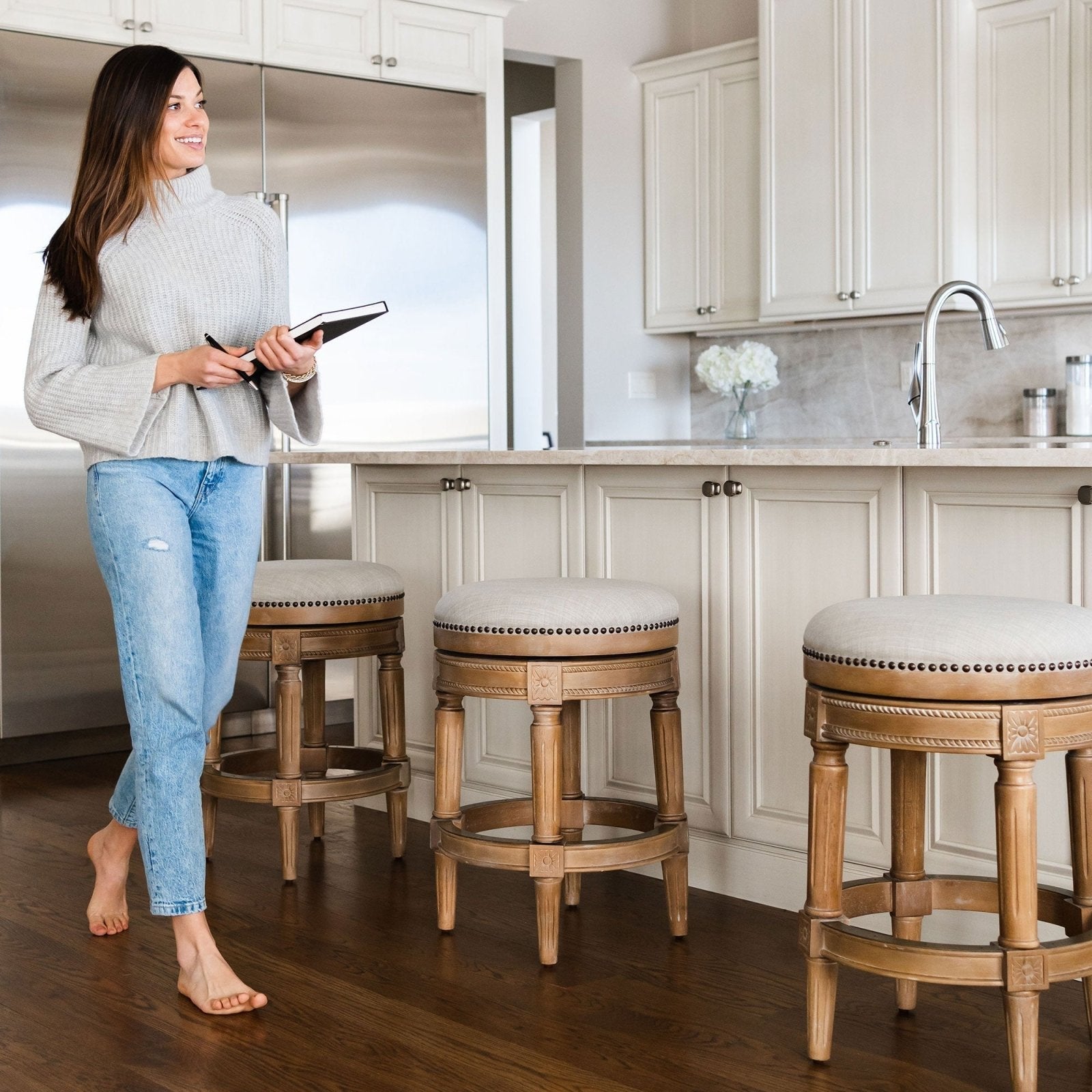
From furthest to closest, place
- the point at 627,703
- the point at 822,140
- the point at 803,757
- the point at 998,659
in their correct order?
1. the point at 822,140
2. the point at 627,703
3. the point at 803,757
4. the point at 998,659

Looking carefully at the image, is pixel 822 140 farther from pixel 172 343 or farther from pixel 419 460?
pixel 172 343

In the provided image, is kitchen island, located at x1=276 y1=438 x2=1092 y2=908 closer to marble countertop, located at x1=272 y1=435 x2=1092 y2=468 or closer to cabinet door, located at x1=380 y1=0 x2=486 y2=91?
marble countertop, located at x1=272 y1=435 x2=1092 y2=468

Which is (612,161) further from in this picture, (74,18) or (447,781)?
(447,781)

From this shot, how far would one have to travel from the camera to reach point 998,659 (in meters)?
1.71

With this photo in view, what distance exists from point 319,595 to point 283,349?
90 cm

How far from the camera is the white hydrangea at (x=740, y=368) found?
5.04 meters

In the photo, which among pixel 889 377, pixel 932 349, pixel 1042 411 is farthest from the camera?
pixel 889 377

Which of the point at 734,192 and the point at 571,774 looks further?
the point at 734,192

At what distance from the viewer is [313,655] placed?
9.18 ft

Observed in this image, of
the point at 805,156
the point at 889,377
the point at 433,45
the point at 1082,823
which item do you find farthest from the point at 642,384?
the point at 1082,823

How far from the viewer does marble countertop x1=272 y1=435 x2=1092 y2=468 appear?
6.65 feet

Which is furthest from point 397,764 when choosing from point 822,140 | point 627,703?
point 822,140

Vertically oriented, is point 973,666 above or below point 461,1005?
above

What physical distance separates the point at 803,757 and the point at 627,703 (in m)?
0.42
